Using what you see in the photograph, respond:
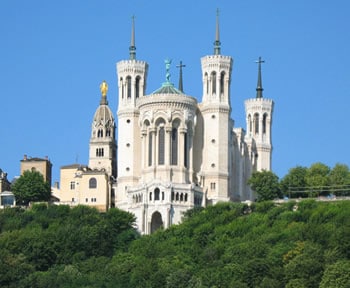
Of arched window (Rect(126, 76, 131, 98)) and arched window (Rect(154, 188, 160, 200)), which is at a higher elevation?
arched window (Rect(126, 76, 131, 98))

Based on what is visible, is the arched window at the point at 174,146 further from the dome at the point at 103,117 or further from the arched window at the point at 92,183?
the dome at the point at 103,117

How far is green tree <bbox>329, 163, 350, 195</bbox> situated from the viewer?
131625 mm

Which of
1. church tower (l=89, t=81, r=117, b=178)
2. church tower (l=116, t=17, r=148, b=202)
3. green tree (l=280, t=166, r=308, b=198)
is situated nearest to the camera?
church tower (l=116, t=17, r=148, b=202)

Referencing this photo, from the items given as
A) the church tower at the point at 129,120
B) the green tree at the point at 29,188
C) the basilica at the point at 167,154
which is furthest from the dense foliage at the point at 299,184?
the green tree at the point at 29,188

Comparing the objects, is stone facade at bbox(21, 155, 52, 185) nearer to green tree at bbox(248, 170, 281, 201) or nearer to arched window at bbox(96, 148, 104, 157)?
arched window at bbox(96, 148, 104, 157)

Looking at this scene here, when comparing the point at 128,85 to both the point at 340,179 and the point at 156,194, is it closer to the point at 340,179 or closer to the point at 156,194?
the point at 156,194

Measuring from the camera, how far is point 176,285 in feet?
336

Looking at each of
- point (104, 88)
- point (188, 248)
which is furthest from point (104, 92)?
point (188, 248)

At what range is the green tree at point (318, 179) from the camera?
5192 inches

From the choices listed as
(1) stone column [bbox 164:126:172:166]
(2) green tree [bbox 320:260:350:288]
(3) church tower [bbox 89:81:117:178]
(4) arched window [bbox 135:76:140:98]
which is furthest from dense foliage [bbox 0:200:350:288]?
(3) church tower [bbox 89:81:117:178]

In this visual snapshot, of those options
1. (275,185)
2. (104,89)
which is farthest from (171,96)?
(104,89)

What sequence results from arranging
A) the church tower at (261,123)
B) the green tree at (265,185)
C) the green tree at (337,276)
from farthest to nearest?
the church tower at (261,123) < the green tree at (265,185) < the green tree at (337,276)

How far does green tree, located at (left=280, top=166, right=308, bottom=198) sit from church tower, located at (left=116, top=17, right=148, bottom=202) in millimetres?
13865

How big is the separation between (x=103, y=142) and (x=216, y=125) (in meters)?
19.1
